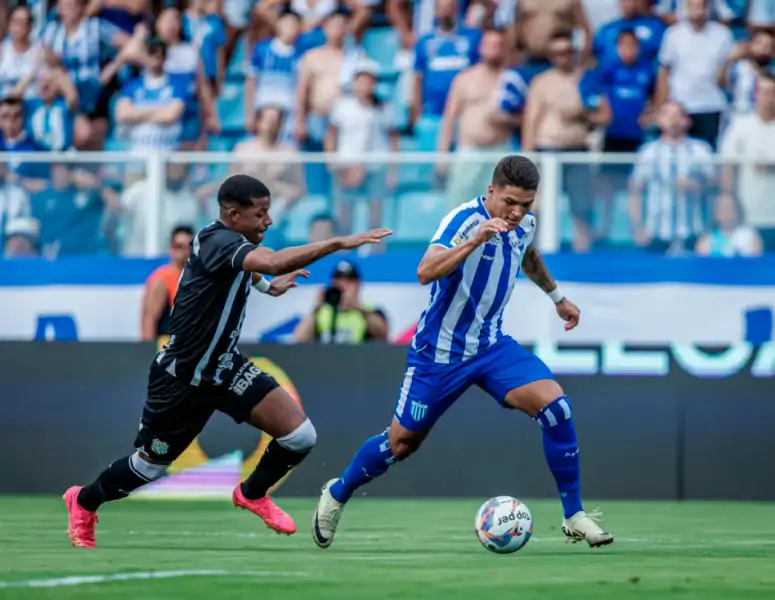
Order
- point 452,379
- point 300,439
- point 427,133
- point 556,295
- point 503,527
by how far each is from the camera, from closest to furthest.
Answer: point 503,527, point 452,379, point 300,439, point 556,295, point 427,133

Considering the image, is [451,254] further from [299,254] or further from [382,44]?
[382,44]

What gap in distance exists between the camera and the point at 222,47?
1852 centimetres

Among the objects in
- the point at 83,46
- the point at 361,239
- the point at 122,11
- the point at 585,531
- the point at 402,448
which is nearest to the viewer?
the point at 361,239

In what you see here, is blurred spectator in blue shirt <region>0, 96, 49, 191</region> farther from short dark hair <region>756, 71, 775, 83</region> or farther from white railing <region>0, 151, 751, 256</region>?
short dark hair <region>756, 71, 775, 83</region>

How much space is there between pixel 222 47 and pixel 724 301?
6.71 meters

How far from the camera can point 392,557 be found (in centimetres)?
884

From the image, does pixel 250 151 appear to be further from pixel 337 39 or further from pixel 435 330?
Result: pixel 435 330

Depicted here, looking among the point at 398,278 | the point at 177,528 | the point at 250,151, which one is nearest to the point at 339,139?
the point at 250,151

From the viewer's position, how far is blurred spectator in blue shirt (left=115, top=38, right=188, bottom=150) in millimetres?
17312

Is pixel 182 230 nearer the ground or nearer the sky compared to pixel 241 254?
nearer the ground

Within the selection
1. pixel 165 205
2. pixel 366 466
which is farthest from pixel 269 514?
pixel 165 205

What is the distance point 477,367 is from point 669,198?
18.6 ft

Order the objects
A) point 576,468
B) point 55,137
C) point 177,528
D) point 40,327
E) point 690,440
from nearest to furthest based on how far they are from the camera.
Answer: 1. point 576,468
2. point 177,528
3. point 690,440
4. point 40,327
5. point 55,137

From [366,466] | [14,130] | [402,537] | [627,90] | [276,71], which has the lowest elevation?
[402,537]
